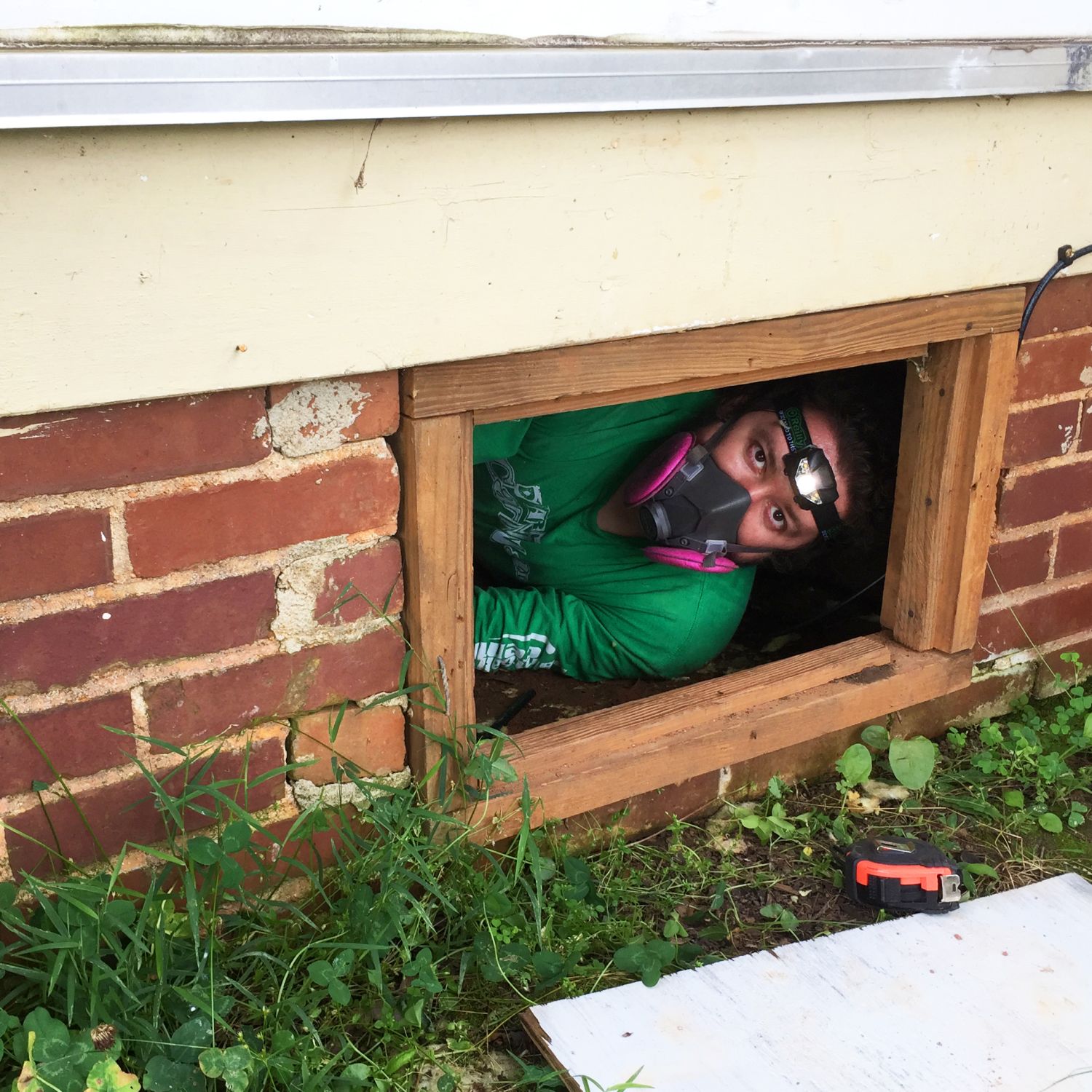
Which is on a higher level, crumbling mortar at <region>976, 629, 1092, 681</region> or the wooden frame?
the wooden frame

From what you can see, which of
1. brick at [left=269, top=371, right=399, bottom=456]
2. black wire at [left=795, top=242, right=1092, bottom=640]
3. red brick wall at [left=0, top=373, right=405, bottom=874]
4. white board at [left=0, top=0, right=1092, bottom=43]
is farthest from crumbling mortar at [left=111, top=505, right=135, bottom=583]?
black wire at [left=795, top=242, right=1092, bottom=640]

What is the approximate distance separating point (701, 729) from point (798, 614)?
44.5 inches

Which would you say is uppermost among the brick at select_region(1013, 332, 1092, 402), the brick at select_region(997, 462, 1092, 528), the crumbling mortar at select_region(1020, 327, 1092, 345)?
the crumbling mortar at select_region(1020, 327, 1092, 345)

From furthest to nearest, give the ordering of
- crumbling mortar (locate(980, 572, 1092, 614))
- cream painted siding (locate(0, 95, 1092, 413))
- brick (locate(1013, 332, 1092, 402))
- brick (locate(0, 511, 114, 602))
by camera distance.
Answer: crumbling mortar (locate(980, 572, 1092, 614)) → brick (locate(1013, 332, 1092, 402)) → brick (locate(0, 511, 114, 602)) → cream painted siding (locate(0, 95, 1092, 413))

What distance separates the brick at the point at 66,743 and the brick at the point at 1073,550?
7.04ft

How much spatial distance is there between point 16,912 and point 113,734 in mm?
300

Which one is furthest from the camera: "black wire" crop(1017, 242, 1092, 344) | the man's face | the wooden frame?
the man's face

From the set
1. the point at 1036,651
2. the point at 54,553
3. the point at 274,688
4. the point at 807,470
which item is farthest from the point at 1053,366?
the point at 54,553

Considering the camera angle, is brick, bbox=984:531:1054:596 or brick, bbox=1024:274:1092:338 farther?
brick, bbox=984:531:1054:596

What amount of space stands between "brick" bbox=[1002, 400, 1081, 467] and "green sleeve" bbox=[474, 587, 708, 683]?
96cm

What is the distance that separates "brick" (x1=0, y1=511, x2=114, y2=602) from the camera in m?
1.63

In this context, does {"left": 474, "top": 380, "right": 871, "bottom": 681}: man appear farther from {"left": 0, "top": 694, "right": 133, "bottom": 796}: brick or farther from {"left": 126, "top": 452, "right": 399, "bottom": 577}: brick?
{"left": 0, "top": 694, "right": 133, "bottom": 796}: brick

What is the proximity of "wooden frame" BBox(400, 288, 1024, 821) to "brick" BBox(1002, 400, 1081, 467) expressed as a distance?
0.06 meters

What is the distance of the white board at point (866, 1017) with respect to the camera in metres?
1.87
